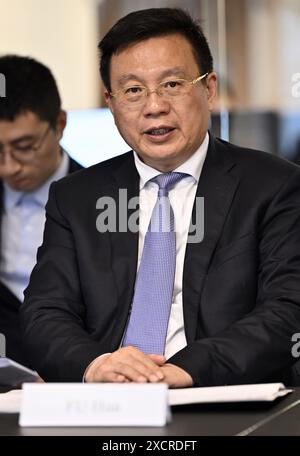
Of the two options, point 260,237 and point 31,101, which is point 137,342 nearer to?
point 260,237

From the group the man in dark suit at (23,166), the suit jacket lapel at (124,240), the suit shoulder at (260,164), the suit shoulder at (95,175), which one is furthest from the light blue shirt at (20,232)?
the suit shoulder at (260,164)

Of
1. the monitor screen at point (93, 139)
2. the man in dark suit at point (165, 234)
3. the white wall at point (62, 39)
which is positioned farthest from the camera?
the white wall at point (62, 39)

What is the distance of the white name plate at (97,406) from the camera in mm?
1459

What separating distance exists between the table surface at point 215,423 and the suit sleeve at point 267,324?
38 centimetres

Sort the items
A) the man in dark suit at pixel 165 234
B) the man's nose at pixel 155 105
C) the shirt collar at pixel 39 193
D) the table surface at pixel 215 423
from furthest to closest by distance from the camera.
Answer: the shirt collar at pixel 39 193
the man's nose at pixel 155 105
the man in dark suit at pixel 165 234
the table surface at pixel 215 423

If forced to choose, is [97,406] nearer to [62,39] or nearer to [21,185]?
[21,185]

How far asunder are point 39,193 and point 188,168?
111 cm

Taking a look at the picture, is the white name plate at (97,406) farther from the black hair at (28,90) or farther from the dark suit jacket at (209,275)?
the black hair at (28,90)

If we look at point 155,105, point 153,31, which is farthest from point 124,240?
point 153,31

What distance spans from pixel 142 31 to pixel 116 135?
3.82 ft

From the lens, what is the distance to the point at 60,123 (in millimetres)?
3461

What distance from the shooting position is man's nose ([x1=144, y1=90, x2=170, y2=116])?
7.84ft

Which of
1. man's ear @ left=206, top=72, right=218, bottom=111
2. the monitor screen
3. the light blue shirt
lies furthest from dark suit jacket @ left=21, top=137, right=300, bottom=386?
the monitor screen
